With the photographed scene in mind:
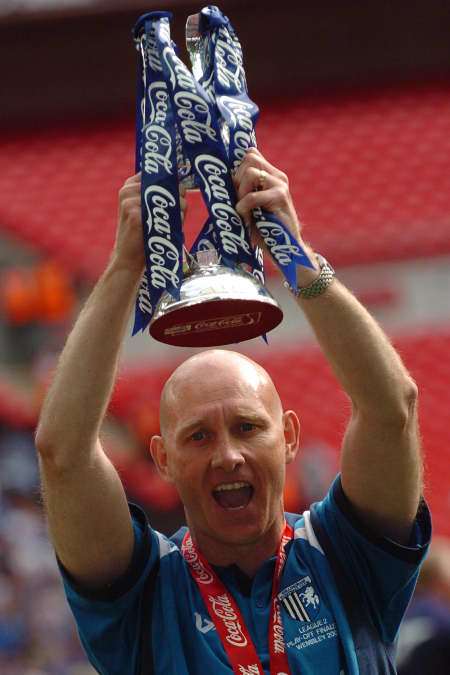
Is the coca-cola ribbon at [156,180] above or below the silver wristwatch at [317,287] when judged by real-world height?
above

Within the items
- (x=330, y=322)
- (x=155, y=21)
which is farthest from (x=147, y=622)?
(x=155, y=21)

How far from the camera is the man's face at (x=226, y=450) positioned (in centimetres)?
215

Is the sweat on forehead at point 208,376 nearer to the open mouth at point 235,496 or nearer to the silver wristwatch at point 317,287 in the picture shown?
the open mouth at point 235,496

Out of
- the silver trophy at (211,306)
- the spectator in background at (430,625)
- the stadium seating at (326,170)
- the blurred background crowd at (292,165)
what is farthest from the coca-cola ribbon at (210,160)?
the stadium seating at (326,170)

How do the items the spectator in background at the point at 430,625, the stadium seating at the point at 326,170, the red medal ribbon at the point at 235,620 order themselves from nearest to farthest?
the red medal ribbon at the point at 235,620 < the spectator in background at the point at 430,625 < the stadium seating at the point at 326,170

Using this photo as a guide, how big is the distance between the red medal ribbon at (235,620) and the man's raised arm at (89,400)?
216 mm

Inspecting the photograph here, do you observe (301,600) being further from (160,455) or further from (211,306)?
(211,306)

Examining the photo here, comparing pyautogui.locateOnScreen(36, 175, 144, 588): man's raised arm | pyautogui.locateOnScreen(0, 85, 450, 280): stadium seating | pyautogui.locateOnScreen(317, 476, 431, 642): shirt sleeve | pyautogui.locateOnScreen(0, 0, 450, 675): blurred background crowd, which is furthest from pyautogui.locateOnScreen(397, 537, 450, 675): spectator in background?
pyautogui.locateOnScreen(0, 85, 450, 280): stadium seating

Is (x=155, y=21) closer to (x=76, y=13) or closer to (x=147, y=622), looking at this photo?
(x=147, y=622)

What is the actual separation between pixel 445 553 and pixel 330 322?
2.33 m

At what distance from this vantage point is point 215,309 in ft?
6.52

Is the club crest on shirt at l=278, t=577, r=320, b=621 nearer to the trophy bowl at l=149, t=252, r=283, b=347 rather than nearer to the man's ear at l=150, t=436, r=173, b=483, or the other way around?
the man's ear at l=150, t=436, r=173, b=483

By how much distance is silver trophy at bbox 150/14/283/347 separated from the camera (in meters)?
1.95

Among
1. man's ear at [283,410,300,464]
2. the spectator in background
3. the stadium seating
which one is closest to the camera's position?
man's ear at [283,410,300,464]
